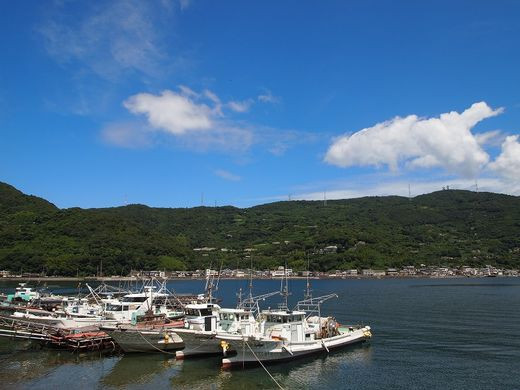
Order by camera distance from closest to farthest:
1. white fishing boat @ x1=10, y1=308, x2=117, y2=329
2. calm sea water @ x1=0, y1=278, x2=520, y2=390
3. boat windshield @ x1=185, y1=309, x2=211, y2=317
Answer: calm sea water @ x1=0, y1=278, x2=520, y2=390 < boat windshield @ x1=185, y1=309, x2=211, y2=317 < white fishing boat @ x1=10, y1=308, x2=117, y2=329

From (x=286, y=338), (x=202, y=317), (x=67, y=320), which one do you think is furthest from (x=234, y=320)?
(x=67, y=320)

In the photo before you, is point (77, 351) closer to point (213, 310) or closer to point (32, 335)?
point (32, 335)

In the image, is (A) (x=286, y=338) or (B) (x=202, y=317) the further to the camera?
(B) (x=202, y=317)

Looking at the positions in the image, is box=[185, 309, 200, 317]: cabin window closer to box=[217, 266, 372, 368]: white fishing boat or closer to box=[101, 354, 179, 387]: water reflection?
box=[101, 354, 179, 387]: water reflection

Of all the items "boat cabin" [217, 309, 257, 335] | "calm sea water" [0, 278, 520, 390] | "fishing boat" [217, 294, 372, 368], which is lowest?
"calm sea water" [0, 278, 520, 390]

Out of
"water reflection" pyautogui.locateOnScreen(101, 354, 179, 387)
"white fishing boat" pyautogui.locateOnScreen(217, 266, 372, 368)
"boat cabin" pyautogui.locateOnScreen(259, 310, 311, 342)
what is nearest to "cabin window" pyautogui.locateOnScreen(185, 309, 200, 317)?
"water reflection" pyautogui.locateOnScreen(101, 354, 179, 387)

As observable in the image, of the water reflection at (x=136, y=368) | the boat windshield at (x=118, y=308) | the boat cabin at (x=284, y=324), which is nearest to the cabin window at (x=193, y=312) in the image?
the water reflection at (x=136, y=368)

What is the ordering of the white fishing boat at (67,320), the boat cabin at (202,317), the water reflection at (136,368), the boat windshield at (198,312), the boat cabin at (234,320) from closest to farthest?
the water reflection at (136,368) → the boat cabin at (234,320) → the boat cabin at (202,317) → the boat windshield at (198,312) → the white fishing boat at (67,320)

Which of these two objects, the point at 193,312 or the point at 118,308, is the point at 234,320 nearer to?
the point at 193,312

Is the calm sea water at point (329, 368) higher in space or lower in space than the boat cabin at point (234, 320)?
lower

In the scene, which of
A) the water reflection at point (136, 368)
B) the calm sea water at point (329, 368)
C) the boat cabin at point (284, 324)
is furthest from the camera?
the boat cabin at point (284, 324)

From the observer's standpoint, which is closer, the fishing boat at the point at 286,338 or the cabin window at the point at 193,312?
the fishing boat at the point at 286,338

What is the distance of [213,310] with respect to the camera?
1732 inches

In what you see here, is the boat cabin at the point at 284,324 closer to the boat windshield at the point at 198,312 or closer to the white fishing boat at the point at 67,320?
the boat windshield at the point at 198,312
